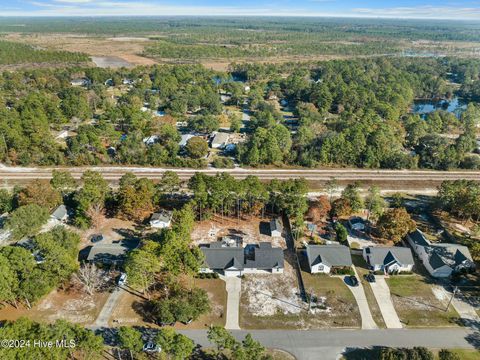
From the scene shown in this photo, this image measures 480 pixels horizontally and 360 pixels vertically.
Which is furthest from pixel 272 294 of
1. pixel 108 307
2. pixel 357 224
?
pixel 357 224

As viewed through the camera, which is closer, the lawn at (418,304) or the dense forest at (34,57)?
the lawn at (418,304)

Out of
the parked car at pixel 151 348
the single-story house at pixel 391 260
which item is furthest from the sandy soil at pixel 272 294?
the single-story house at pixel 391 260

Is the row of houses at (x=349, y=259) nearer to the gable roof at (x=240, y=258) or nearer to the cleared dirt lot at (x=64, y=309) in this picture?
the gable roof at (x=240, y=258)

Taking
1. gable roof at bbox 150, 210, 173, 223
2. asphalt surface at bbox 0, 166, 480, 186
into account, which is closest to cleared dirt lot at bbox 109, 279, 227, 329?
gable roof at bbox 150, 210, 173, 223

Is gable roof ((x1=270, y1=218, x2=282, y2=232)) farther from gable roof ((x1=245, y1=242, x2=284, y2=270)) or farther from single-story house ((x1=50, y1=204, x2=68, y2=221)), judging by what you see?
single-story house ((x1=50, y1=204, x2=68, y2=221))

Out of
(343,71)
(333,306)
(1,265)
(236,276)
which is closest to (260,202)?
(236,276)

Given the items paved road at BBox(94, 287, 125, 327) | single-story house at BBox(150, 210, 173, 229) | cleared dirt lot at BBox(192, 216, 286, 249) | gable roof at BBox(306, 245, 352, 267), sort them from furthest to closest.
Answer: single-story house at BBox(150, 210, 173, 229) < cleared dirt lot at BBox(192, 216, 286, 249) < gable roof at BBox(306, 245, 352, 267) < paved road at BBox(94, 287, 125, 327)
